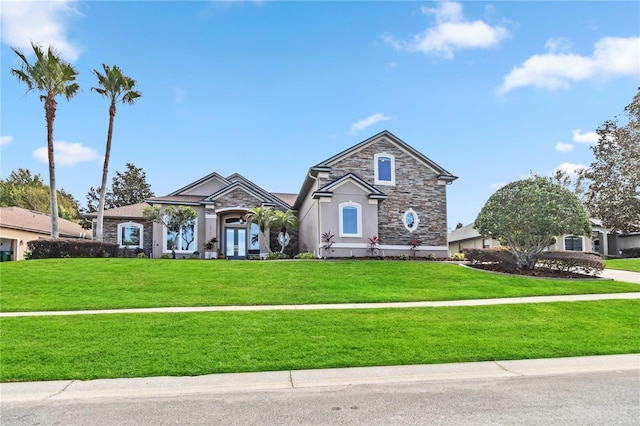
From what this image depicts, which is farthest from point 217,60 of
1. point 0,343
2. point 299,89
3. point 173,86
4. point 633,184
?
point 633,184

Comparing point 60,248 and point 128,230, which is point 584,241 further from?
point 60,248

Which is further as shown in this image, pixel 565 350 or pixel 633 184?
pixel 633 184

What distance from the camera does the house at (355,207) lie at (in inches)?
924

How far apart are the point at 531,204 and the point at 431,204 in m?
7.29

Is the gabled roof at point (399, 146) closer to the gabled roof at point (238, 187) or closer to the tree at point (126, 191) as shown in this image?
the gabled roof at point (238, 187)

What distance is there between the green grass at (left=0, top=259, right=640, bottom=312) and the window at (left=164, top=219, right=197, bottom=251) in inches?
243

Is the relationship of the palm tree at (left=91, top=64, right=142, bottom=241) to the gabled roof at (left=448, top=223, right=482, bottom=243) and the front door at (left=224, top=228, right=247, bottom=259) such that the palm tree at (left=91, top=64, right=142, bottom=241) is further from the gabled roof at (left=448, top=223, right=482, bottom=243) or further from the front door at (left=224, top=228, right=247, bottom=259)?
the gabled roof at (left=448, top=223, right=482, bottom=243)

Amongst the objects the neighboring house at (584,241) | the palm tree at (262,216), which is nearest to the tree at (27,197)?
the palm tree at (262,216)

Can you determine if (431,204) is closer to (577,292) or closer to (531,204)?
(531,204)

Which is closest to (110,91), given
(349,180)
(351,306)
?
(349,180)

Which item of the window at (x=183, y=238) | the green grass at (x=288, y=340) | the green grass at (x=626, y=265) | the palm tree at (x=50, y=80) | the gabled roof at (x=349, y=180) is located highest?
the palm tree at (x=50, y=80)

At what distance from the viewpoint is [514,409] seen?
5770 mm

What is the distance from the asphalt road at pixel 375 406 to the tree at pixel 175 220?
18798mm

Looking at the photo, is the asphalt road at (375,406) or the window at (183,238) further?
the window at (183,238)
